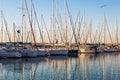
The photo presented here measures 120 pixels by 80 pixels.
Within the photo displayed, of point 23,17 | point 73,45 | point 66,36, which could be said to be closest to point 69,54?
point 66,36

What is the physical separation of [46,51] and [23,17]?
31.7 feet

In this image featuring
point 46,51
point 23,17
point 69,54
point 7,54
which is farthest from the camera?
point 69,54

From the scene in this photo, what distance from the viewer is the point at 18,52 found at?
52.1 metres

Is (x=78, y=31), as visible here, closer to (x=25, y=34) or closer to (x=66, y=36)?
(x=66, y=36)

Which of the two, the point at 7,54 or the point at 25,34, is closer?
the point at 7,54

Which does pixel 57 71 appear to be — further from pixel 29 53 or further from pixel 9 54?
pixel 29 53

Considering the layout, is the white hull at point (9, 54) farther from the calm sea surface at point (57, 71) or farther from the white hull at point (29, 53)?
the calm sea surface at point (57, 71)

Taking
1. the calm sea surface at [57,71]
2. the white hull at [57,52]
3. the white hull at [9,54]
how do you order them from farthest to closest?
the white hull at [57,52], the white hull at [9,54], the calm sea surface at [57,71]

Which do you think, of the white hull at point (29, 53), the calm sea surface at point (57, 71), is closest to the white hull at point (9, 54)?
the white hull at point (29, 53)

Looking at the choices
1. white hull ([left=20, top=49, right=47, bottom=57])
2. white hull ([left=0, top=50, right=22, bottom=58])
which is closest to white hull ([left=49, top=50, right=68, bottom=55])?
white hull ([left=20, top=49, right=47, bottom=57])

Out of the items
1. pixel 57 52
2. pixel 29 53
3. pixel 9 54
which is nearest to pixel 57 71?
pixel 9 54

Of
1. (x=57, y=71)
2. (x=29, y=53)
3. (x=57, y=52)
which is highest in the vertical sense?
(x=29, y=53)

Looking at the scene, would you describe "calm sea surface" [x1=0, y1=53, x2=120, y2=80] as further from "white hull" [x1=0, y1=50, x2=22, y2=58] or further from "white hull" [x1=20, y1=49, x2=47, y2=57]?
"white hull" [x1=20, y1=49, x2=47, y2=57]

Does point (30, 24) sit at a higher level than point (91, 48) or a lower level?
higher
